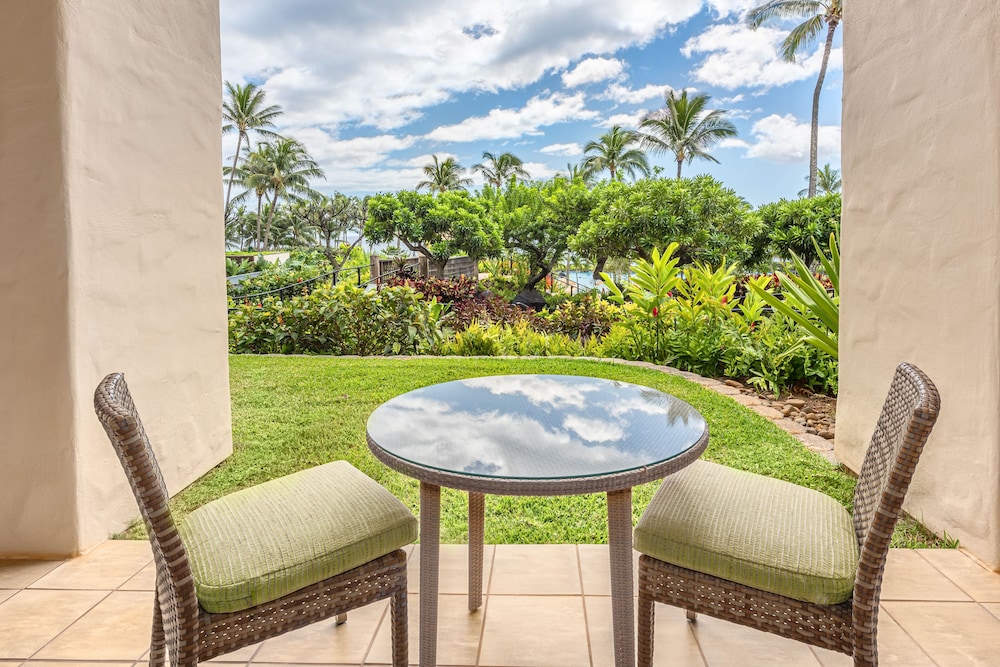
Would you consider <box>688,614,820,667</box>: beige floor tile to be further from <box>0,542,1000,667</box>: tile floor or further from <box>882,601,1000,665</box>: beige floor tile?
<box>882,601,1000,665</box>: beige floor tile

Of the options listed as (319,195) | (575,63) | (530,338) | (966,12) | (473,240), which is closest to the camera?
(966,12)

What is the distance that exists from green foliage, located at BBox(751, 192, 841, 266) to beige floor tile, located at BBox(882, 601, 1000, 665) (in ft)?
35.3

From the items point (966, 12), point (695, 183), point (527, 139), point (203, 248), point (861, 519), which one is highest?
point (527, 139)

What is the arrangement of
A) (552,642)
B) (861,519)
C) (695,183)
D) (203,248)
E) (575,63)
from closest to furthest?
(861,519), (552,642), (203,248), (695,183), (575,63)

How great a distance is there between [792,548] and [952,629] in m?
0.91

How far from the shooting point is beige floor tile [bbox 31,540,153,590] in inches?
83.4

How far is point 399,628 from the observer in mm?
1517

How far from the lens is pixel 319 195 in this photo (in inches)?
1262

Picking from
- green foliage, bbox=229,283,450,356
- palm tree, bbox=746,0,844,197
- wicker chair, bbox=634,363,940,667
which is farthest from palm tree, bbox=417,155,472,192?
wicker chair, bbox=634,363,940,667

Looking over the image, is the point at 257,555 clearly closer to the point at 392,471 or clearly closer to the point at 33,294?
the point at 33,294

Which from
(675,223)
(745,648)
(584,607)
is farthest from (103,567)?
(675,223)

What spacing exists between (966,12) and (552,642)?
8.50ft

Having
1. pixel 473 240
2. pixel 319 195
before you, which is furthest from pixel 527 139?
pixel 473 240

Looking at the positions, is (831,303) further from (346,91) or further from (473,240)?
(346,91)
